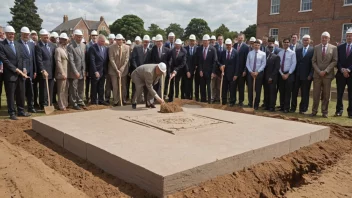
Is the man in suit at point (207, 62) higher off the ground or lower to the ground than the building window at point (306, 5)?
lower

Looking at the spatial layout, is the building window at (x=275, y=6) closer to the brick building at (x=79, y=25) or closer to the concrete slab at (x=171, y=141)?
the concrete slab at (x=171, y=141)

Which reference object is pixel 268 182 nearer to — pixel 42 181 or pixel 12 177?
pixel 42 181

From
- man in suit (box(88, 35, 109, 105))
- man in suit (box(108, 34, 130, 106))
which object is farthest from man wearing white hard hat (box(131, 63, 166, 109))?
man in suit (box(88, 35, 109, 105))

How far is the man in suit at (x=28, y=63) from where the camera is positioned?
8.02 m

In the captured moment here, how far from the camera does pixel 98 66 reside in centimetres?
930

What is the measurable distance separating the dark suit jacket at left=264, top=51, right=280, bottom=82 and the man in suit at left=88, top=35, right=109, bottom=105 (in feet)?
15.7

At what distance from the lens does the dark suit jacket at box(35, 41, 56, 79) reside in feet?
27.4

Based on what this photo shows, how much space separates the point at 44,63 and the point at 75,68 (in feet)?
2.62

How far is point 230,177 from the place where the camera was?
401cm

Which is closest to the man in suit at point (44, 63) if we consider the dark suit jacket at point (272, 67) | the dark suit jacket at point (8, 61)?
the dark suit jacket at point (8, 61)

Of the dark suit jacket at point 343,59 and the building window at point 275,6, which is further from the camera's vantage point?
the building window at point 275,6

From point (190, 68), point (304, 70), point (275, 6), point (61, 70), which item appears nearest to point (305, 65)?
point (304, 70)

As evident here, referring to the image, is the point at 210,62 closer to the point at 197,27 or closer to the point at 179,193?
the point at 179,193

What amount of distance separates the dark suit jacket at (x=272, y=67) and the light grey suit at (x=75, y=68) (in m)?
5.35
